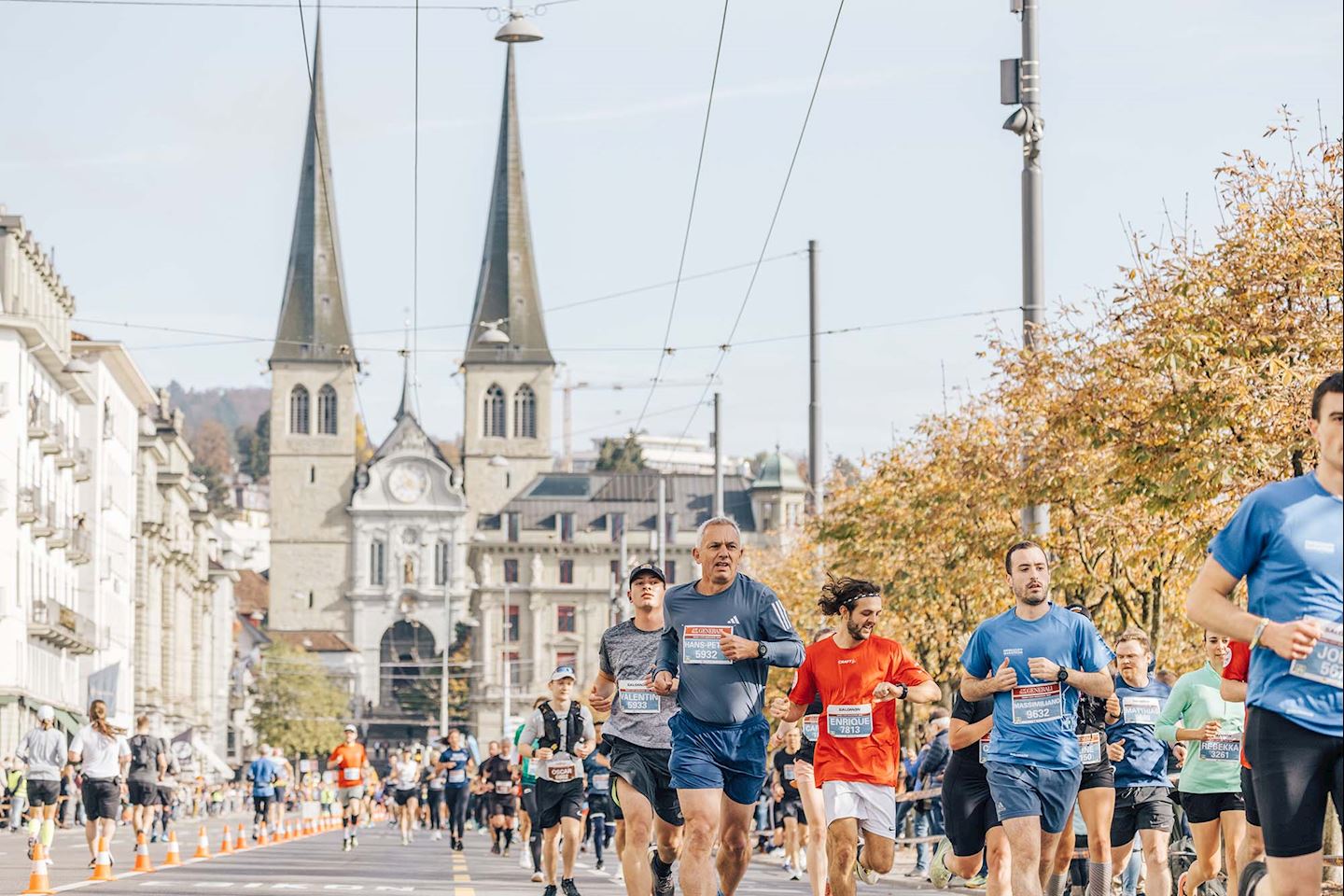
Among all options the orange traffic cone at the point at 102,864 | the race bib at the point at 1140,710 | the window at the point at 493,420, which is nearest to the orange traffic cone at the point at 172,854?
the orange traffic cone at the point at 102,864

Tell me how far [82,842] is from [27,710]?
33619 millimetres

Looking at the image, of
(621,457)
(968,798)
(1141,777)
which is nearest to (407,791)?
(1141,777)

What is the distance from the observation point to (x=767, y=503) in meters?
164

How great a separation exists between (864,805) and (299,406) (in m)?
162

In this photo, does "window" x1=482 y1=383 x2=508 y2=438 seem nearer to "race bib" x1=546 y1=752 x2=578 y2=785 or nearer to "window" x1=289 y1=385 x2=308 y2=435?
"window" x1=289 y1=385 x2=308 y2=435

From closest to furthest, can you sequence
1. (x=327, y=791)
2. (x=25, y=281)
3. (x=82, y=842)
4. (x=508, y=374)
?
(x=82, y=842) < (x=327, y=791) < (x=25, y=281) < (x=508, y=374)

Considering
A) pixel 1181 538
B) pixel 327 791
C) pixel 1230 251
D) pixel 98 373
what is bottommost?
pixel 327 791

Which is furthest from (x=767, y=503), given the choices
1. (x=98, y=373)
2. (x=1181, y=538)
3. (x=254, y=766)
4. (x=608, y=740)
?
(x=608, y=740)

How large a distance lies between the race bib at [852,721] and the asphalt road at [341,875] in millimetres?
7158

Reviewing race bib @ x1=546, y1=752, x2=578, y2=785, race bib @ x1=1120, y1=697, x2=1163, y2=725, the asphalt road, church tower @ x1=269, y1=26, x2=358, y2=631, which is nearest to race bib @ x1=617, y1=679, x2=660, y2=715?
race bib @ x1=1120, y1=697, x2=1163, y2=725

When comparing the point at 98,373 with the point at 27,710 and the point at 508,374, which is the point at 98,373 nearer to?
the point at 27,710

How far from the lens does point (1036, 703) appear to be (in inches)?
456

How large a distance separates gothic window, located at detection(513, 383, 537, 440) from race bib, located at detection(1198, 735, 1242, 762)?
519ft

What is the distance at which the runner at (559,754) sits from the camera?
18.9m
